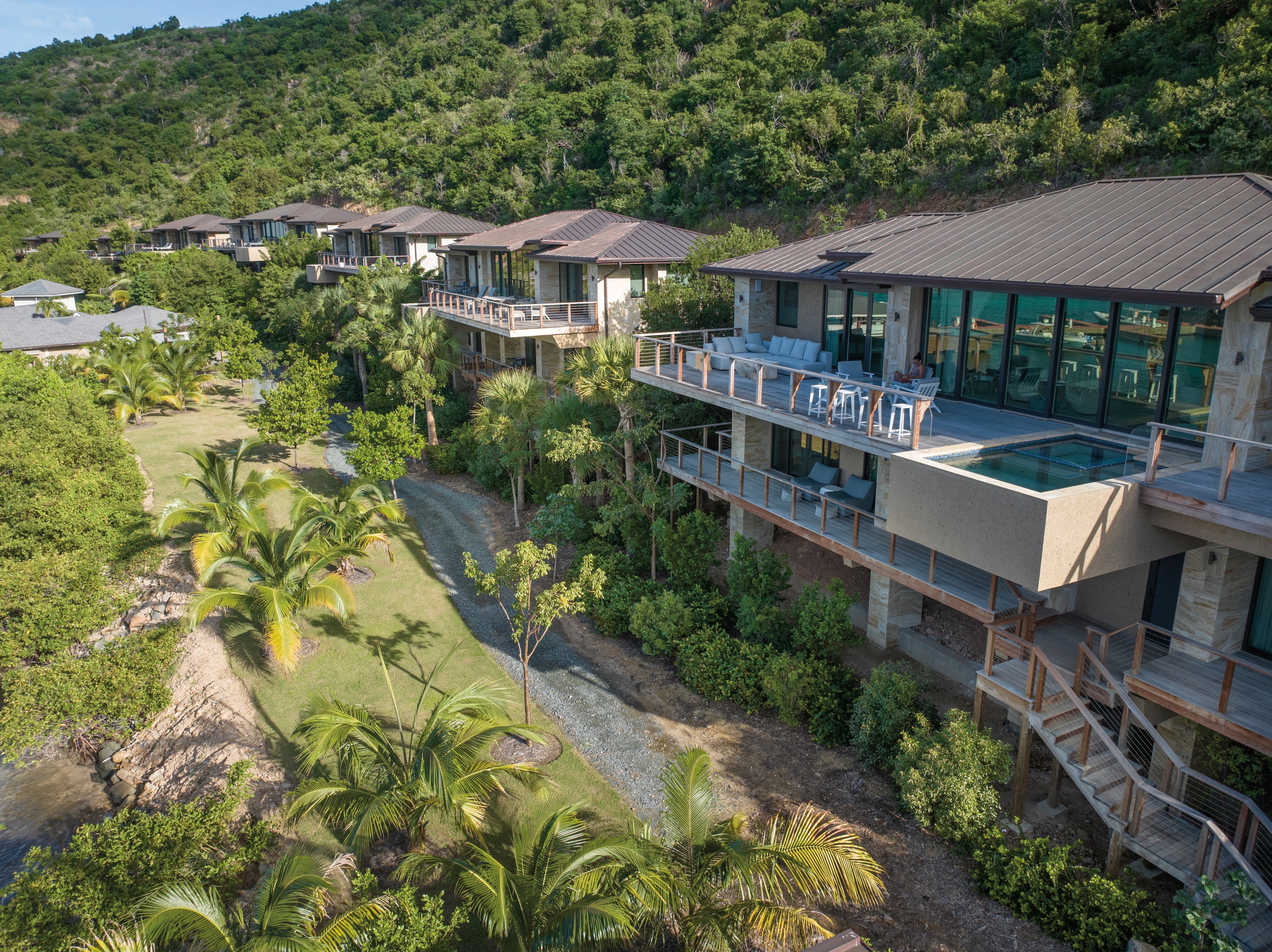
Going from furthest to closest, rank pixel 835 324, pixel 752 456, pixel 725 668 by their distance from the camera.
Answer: pixel 835 324 < pixel 752 456 < pixel 725 668

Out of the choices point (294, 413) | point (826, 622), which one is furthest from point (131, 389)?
point (826, 622)

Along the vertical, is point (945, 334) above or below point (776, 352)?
above

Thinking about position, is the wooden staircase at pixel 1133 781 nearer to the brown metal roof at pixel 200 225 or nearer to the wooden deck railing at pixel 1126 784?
the wooden deck railing at pixel 1126 784

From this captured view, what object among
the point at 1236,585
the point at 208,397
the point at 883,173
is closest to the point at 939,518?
the point at 1236,585

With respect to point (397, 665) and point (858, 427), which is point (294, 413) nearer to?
point (397, 665)

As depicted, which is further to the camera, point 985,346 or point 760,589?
point 760,589

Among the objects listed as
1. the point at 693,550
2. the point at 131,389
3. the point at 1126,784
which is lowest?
the point at 1126,784

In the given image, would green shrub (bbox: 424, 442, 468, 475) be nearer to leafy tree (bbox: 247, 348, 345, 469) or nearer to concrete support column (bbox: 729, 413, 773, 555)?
leafy tree (bbox: 247, 348, 345, 469)
